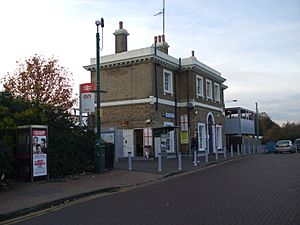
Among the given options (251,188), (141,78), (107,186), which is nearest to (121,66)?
(141,78)

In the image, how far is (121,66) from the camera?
1257 inches

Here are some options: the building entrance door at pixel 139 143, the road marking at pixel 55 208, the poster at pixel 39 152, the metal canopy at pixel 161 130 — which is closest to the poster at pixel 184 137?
the building entrance door at pixel 139 143

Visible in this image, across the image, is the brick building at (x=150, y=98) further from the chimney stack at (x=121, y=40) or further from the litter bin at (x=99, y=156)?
the litter bin at (x=99, y=156)

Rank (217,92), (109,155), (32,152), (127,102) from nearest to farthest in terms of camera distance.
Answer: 1. (32,152)
2. (109,155)
3. (127,102)
4. (217,92)

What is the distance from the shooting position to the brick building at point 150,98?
3044 cm

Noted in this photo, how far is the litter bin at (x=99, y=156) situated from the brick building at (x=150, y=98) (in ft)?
29.3

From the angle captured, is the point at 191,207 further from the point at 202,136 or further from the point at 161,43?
the point at 161,43

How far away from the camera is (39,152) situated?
16.3 metres

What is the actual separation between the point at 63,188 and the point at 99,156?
4893mm

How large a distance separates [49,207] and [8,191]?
3366 mm

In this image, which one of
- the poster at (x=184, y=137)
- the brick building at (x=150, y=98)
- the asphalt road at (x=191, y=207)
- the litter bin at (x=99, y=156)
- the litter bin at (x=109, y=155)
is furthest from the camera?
the poster at (x=184, y=137)

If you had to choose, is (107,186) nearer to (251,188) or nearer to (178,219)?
(251,188)

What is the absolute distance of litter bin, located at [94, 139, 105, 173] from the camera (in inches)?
750

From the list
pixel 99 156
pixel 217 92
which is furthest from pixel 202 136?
pixel 99 156
